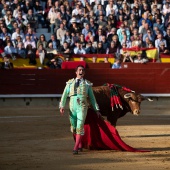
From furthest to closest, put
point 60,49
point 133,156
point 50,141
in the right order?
1. point 60,49
2. point 50,141
3. point 133,156

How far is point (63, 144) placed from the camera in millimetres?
10438

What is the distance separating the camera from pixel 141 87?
18656 mm

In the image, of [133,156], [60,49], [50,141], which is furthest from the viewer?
[60,49]

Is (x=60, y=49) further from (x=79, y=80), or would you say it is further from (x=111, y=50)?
(x=79, y=80)

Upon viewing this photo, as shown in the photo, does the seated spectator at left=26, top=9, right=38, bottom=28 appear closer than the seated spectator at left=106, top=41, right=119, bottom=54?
No

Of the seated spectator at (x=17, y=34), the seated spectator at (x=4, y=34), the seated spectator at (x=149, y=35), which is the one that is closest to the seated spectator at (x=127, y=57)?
the seated spectator at (x=149, y=35)

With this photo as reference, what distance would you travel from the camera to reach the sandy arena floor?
27.8ft

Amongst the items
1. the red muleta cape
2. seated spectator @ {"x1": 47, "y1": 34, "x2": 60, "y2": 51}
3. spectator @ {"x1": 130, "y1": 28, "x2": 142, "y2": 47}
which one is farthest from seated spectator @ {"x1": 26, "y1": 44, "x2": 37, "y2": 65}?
the red muleta cape

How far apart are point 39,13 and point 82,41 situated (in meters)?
1.51

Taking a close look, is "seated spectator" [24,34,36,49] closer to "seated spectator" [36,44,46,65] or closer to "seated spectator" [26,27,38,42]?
"seated spectator" [26,27,38,42]

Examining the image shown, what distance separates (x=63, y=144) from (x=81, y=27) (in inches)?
332

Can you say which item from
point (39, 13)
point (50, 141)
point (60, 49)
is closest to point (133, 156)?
point (50, 141)

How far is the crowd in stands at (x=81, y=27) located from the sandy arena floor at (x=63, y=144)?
7.73 ft

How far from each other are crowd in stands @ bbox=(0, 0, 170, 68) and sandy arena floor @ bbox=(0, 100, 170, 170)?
2355 mm
